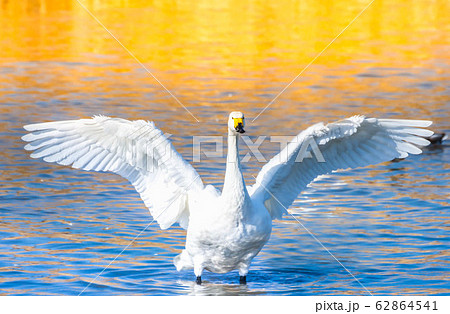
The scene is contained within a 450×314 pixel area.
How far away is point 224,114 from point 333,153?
10131 millimetres

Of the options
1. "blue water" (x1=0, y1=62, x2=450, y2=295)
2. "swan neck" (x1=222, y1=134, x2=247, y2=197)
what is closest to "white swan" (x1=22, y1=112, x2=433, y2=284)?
"swan neck" (x1=222, y1=134, x2=247, y2=197)

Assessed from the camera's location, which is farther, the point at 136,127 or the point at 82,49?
the point at 82,49

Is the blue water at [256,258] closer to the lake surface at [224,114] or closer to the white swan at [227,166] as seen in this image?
the lake surface at [224,114]

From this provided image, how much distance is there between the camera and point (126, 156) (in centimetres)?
1098

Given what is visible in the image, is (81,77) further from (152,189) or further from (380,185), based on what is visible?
(152,189)

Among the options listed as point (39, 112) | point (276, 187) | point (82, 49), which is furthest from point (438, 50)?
point (276, 187)

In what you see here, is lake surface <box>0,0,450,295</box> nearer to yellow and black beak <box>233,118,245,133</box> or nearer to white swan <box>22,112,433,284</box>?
white swan <box>22,112,433,284</box>

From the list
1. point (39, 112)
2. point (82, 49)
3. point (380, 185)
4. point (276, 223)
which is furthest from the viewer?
point (82, 49)

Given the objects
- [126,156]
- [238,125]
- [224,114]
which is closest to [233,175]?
[238,125]

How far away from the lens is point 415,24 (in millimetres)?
33906

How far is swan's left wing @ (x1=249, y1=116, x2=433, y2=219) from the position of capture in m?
10.6

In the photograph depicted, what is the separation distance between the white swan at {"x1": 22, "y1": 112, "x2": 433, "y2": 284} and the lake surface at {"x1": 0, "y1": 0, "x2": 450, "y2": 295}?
71cm

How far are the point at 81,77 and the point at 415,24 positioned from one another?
14.5 metres
